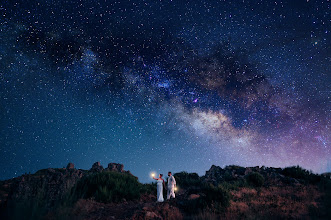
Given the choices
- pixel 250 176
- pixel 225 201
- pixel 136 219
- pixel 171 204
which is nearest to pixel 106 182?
pixel 171 204

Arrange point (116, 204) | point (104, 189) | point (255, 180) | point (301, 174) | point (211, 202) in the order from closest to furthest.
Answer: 1. point (211, 202)
2. point (116, 204)
3. point (104, 189)
4. point (255, 180)
5. point (301, 174)

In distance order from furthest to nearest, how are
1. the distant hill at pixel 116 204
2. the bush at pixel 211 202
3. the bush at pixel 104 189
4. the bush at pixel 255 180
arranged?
the bush at pixel 255 180 → the bush at pixel 104 189 → the bush at pixel 211 202 → the distant hill at pixel 116 204

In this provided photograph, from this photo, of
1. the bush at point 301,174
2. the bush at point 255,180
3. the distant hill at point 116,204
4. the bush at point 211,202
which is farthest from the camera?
the bush at point 301,174

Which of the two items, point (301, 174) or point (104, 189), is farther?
point (301, 174)

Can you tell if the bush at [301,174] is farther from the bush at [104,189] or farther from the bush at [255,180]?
the bush at [104,189]

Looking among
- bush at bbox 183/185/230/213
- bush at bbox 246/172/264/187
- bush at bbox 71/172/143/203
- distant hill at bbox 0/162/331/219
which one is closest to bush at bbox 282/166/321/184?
bush at bbox 246/172/264/187

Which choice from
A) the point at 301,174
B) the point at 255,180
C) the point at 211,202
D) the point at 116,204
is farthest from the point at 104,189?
the point at 301,174

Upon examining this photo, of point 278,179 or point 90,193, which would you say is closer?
point 90,193

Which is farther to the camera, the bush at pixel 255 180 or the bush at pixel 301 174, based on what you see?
the bush at pixel 301 174

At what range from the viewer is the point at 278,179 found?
836 inches

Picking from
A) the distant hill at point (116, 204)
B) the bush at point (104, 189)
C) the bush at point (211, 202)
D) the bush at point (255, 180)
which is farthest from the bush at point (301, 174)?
the bush at point (104, 189)

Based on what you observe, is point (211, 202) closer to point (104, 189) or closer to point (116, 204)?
point (116, 204)

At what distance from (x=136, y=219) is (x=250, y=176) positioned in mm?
17003

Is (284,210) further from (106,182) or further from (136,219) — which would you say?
(106,182)
